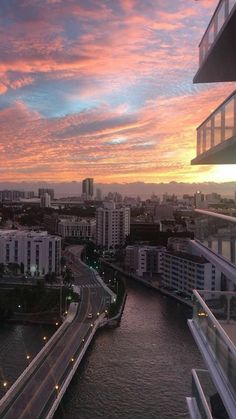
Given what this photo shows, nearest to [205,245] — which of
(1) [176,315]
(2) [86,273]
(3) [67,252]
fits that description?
(1) [176,315]

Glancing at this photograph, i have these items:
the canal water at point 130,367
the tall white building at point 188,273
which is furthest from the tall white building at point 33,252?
the canal water at point 130,367

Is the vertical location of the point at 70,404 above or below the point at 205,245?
below

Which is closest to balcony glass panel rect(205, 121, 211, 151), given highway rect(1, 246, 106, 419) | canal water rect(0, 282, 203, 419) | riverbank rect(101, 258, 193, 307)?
highway rect(1, 246, 106, 419)

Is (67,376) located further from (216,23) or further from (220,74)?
(216,23)

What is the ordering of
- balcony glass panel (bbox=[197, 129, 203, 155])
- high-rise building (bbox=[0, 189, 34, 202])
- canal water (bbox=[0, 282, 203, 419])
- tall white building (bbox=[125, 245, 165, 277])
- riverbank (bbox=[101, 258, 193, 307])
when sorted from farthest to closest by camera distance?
high-rise building (bbox=[0, 189, 34, 202]) < tall white building (bbox=[125, 245, 165, 277]) < riverbank (bbox=[101, 258, 193, 307]) < canal water (bbox=[0, 282, 203, 419]) < balcony glass panel (bbox=[197, 129, 203, 155])

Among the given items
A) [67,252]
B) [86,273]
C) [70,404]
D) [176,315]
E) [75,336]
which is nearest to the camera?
[70,404]

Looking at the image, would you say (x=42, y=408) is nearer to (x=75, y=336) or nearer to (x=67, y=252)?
(x=75, y=336)

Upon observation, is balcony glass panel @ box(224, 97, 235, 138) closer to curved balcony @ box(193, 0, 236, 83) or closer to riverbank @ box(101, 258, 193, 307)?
curved balcony @ box(193, 0, 236, 83)

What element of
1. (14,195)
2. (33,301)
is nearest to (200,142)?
(33,301)
